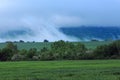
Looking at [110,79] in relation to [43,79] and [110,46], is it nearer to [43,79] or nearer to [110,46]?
[43,79]

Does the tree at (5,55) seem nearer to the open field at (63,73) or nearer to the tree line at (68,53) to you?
the tree line at (68,53)

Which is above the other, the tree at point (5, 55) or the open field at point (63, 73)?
Result: the tree at point (5, 55)

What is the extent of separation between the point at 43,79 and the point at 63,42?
7406cm

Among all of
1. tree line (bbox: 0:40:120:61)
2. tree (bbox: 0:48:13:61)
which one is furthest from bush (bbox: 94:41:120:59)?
tree (bbox: 0:48:13:61)

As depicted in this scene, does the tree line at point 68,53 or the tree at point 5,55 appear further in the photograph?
the tree at point 5,55

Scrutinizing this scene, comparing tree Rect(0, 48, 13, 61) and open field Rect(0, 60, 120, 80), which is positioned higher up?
tree Rect(0, 48, 13, 61)

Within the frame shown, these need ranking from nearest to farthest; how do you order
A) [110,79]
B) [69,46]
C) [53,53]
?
[110,79]
[53,53]
[69,46]

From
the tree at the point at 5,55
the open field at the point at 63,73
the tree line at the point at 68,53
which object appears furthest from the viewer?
the tree at the point at 5,55

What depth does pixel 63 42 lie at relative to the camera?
347ft

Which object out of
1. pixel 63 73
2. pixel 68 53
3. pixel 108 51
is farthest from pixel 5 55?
pixel 63 73

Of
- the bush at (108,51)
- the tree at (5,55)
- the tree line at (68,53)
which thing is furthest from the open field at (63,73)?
the tree at (5,55)

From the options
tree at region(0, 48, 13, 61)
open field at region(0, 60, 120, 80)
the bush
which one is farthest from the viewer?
tree at region(0, 48, 13, 61)

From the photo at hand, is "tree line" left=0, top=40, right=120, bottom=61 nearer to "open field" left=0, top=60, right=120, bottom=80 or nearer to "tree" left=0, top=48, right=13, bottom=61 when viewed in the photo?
"tree" left=0, top=48, right=13, bottom=61

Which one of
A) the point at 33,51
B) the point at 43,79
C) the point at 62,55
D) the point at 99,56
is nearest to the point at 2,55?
the point at 33,51
